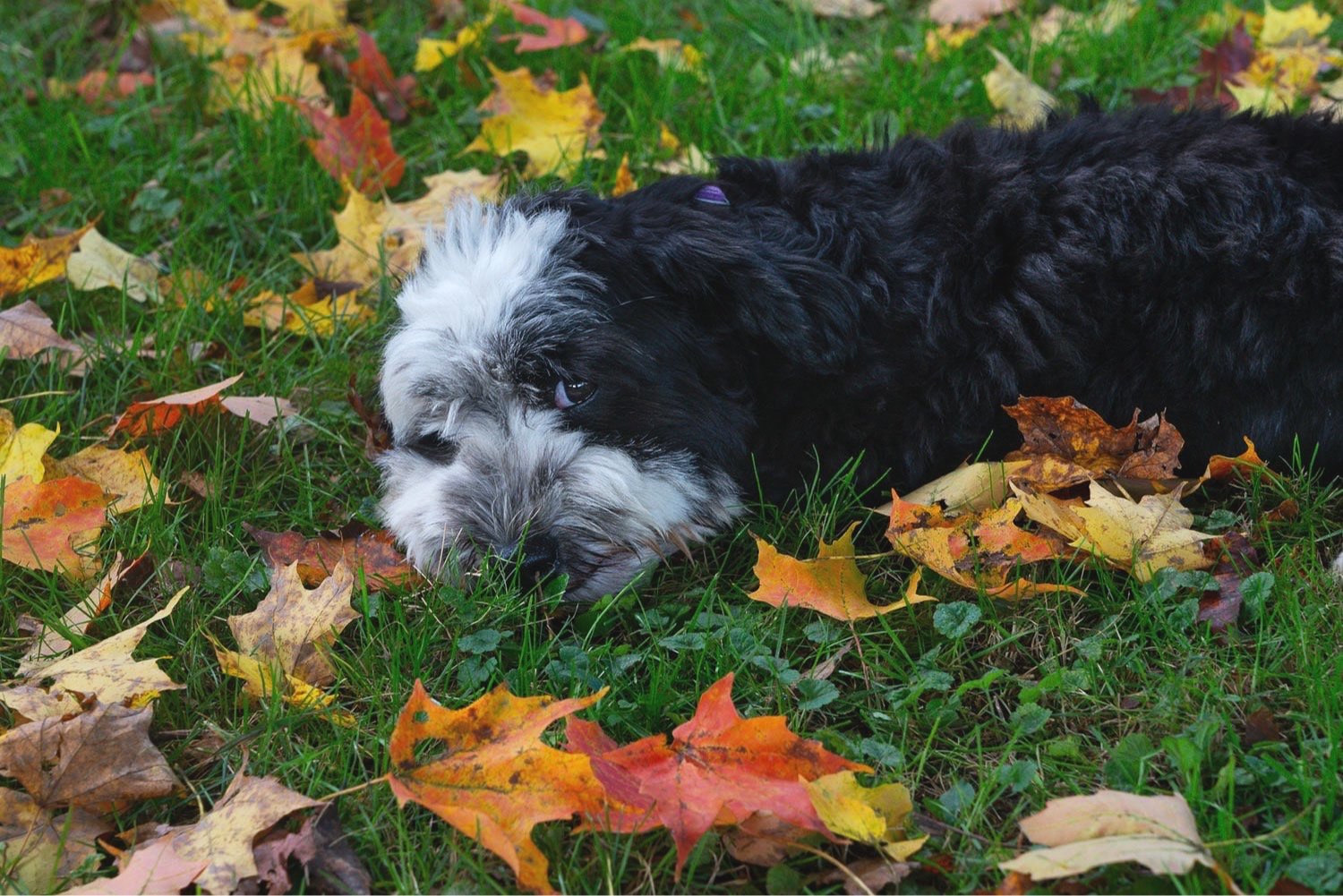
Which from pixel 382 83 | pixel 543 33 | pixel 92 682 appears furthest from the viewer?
pixel 543 33

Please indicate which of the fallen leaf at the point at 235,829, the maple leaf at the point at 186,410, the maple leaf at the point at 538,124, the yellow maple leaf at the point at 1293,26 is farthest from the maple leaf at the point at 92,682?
the yellow maple leaf at the point at 1293,26

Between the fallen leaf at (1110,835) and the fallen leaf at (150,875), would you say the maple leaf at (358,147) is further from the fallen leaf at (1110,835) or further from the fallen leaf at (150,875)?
the fallen leaf at (1110,835)

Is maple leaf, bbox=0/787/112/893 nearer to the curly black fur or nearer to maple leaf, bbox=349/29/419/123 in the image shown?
the curly black fur

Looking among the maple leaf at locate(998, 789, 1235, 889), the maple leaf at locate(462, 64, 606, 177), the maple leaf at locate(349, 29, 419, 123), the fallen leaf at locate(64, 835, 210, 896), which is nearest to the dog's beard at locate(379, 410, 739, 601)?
the fallen leaf at locate(64, 835, 210, 896)

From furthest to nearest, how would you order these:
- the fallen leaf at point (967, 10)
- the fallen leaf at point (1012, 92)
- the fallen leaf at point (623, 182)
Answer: the fallen leaf at point (967, 10) < the fallen leaf at point (1012, 92) < the fallen leaf at point (623, 182)

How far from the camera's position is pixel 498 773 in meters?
2.72

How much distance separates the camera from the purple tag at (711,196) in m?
3.91

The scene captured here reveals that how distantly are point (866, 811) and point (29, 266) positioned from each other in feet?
12.6

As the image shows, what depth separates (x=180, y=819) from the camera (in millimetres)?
2994

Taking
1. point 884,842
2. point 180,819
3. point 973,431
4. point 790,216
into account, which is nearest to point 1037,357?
point 973,431

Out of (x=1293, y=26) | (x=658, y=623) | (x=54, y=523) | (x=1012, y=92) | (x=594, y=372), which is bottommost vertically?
(x=54, y=523)

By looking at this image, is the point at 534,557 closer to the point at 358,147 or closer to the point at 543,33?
the point at 358,147

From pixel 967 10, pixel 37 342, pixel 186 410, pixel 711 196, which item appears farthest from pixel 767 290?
pixel 967 10

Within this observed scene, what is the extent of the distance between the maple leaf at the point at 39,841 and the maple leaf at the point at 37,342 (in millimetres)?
2023
